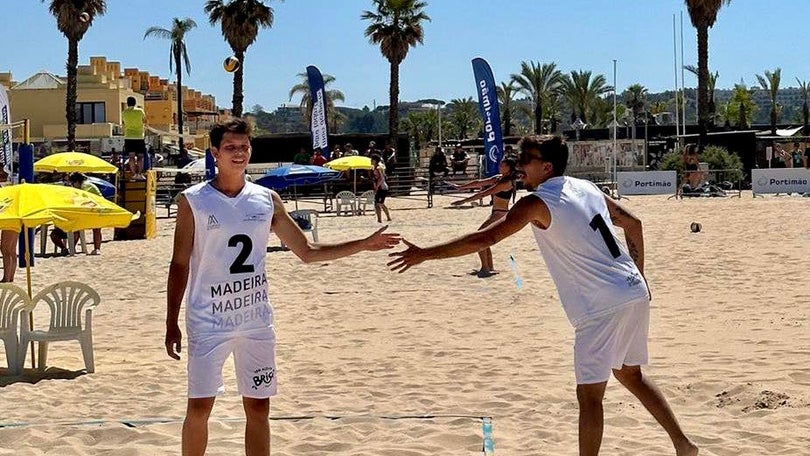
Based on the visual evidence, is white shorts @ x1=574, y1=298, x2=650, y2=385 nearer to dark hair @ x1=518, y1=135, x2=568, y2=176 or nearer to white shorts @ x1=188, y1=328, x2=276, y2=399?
dark hair @ x1=518, y1=135, x2=568, y2=176

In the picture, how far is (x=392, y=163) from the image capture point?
1464 inches

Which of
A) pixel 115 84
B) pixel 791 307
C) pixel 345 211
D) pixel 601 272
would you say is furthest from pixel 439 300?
pixel 115 84

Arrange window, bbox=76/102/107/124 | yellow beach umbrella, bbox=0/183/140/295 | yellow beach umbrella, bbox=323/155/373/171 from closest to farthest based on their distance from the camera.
Answer: yellow beach umbrella, bbox=0/183/140/295
yellow beach umbrella, bbox=323/155/373/171
window, bbox=76/102/107/124

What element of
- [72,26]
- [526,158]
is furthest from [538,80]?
[526,158]

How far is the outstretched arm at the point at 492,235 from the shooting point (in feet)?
15.2

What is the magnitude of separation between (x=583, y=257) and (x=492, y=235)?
15.5 inches

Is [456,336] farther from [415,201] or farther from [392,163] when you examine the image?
[392,163]

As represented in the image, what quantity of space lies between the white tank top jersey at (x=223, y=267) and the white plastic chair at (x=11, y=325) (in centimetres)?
419

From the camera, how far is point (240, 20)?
149ft

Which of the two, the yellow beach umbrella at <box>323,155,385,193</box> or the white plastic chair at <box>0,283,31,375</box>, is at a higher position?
the yellow beach umbrella at <box>323,155,385,193</box>

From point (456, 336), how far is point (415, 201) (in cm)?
2524

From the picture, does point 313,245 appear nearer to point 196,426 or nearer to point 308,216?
point 196,426

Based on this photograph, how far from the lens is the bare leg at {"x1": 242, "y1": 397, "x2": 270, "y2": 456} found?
4.67 m

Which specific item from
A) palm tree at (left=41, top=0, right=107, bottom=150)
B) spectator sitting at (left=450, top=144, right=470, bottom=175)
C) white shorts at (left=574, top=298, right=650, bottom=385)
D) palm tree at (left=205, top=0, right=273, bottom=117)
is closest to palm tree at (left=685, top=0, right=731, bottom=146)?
spectator sitting at (left=450, top=144, right=470, bottom=175)
